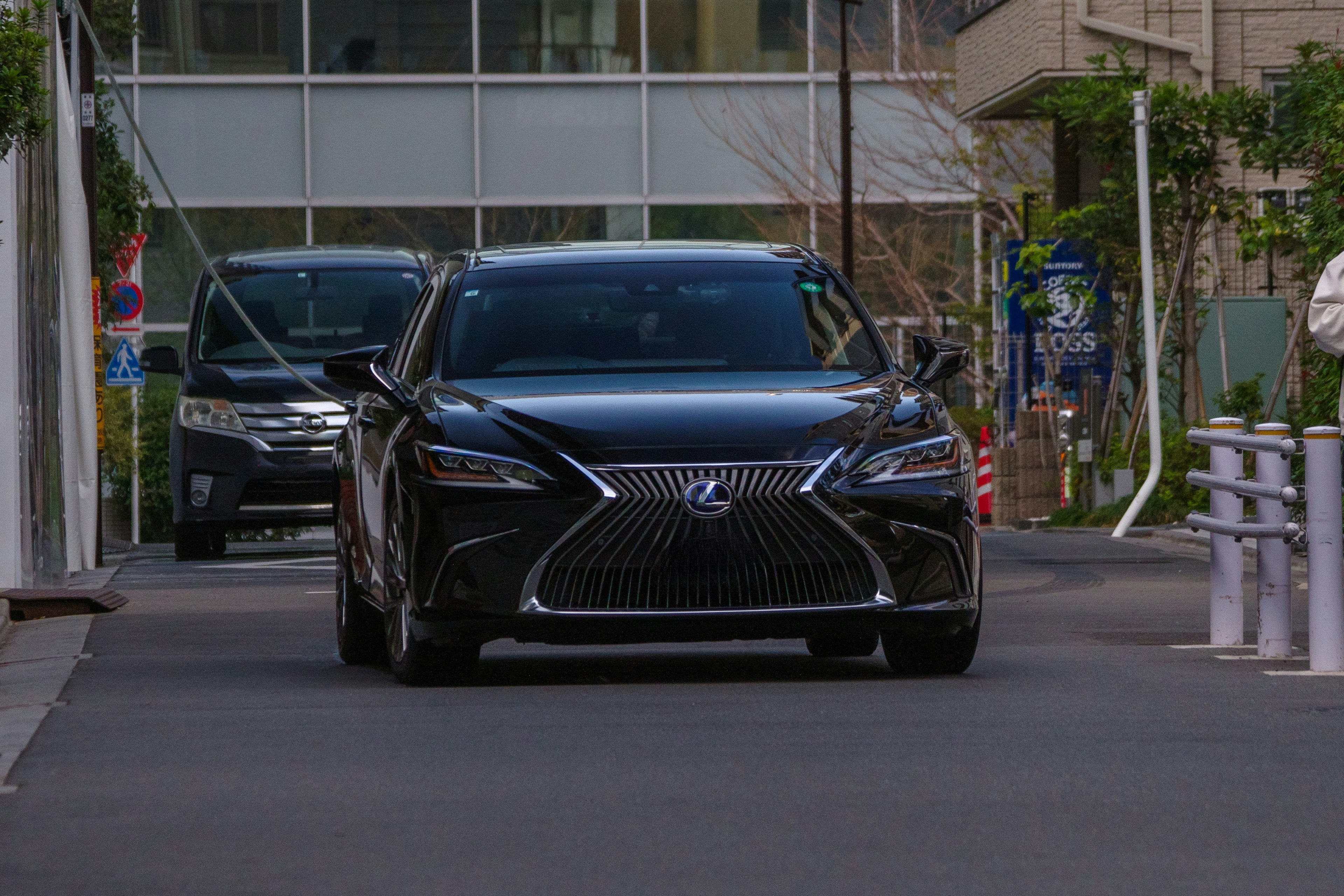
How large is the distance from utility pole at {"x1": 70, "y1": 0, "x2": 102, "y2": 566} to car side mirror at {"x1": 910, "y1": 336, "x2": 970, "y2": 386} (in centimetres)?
1082

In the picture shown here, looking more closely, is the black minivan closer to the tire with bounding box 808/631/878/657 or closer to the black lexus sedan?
the tire with bounding box 808/631/878/657

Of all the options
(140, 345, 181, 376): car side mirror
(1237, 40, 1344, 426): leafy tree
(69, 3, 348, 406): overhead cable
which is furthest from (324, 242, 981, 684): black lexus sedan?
(140, 345, 181, 376): car side mirror

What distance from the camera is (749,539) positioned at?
332 inches

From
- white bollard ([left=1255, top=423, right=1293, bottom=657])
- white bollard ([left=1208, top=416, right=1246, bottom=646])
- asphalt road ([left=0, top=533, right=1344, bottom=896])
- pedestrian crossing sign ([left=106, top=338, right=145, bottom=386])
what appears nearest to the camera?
asphalt road ([left=0, top=533, right=1344, bottom=896])

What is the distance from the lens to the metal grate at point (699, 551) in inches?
330

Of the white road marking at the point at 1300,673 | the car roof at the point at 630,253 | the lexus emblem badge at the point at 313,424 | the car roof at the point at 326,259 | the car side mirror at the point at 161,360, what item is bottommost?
the white road marking at the point at 1300,673

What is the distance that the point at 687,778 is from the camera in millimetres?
6453

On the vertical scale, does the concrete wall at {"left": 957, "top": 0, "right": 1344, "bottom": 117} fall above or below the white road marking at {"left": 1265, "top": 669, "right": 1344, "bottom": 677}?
→ above

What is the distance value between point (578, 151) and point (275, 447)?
19602 mm

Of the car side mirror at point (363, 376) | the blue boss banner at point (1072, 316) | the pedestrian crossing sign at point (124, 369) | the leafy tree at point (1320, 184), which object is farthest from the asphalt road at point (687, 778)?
the blue boss banner at point (1072, 316)

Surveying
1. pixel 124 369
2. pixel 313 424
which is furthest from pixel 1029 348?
pixel 313 424

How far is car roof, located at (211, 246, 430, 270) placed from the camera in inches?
779

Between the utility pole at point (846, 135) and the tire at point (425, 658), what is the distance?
29296 mm

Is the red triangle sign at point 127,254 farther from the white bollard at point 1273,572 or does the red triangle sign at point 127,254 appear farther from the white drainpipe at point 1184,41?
the white bollard at point 1273,572
